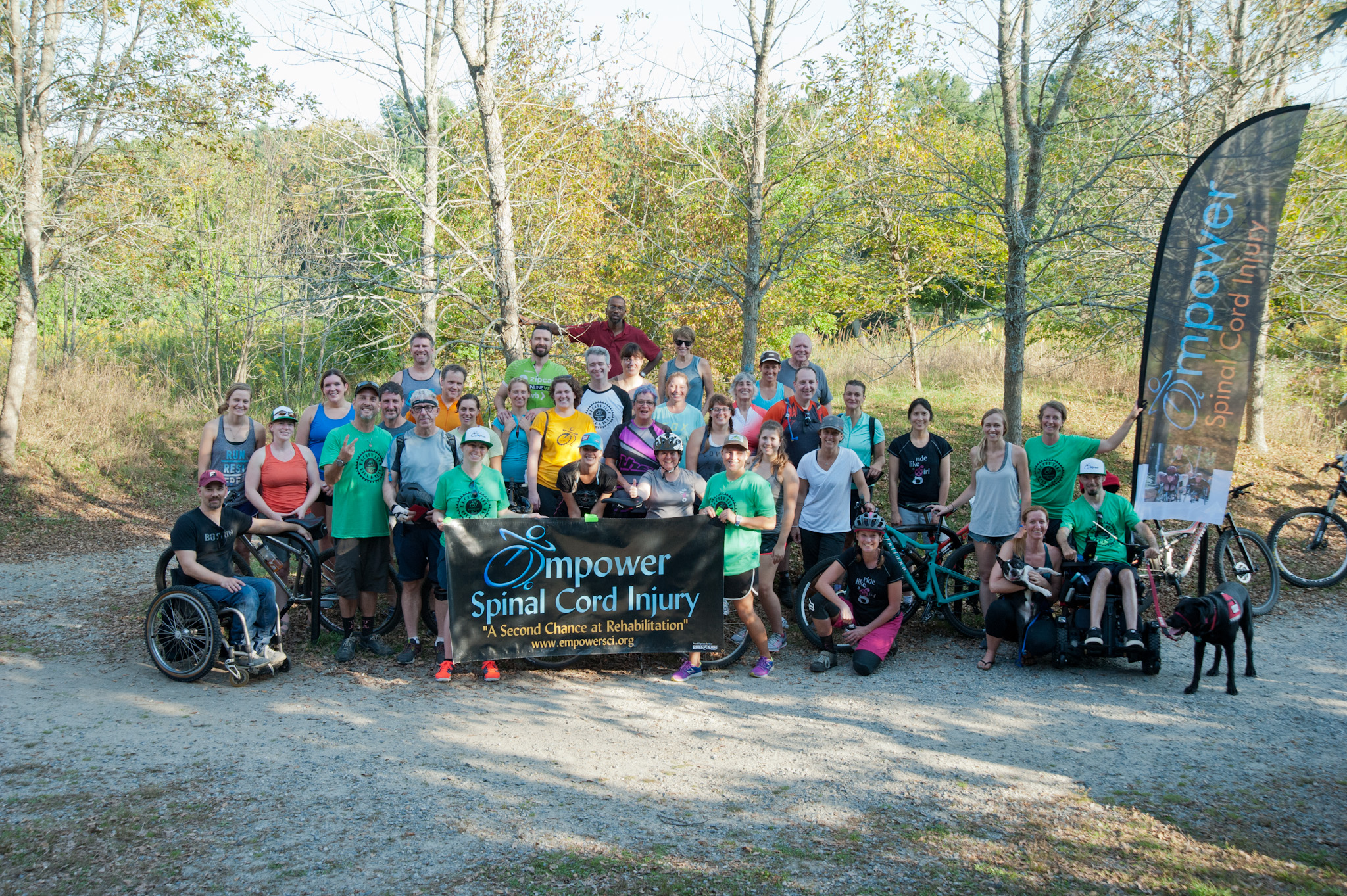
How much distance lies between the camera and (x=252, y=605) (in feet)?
21.8

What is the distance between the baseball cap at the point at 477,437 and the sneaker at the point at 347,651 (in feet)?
6.38

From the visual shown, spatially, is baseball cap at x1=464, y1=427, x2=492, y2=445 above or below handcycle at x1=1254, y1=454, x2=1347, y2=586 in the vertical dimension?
above

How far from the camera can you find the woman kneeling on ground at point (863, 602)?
7043 millimetres

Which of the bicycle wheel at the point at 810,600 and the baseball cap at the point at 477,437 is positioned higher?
the baseball cap at the point at 477,437

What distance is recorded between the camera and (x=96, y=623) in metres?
8.21

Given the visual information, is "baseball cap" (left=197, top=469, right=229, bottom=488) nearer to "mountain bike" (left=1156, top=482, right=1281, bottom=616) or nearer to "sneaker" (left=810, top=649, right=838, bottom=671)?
"sneaker" (left=810, top=649, right=838, bottom=671)

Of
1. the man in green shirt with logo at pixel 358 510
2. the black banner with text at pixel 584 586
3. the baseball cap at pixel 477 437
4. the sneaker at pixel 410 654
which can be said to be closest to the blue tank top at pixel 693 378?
the black banner with text at pixel 584 586

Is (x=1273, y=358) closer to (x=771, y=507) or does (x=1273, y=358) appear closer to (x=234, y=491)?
(x=771, y=507)

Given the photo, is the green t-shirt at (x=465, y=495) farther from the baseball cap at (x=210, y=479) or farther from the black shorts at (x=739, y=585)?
the black shorts at (x=739, y=585)

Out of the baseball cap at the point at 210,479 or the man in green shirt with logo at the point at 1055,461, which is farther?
the man in green shirt with logo at the point at 1055,461

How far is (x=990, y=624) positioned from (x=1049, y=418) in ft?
6.27

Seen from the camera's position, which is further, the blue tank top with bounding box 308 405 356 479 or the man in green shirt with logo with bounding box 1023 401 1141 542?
the blue tank top with bounding box 308 405 356 479

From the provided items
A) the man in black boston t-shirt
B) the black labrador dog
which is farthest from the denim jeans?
the black labrador dog

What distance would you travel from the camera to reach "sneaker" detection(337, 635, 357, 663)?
7.13 meters
